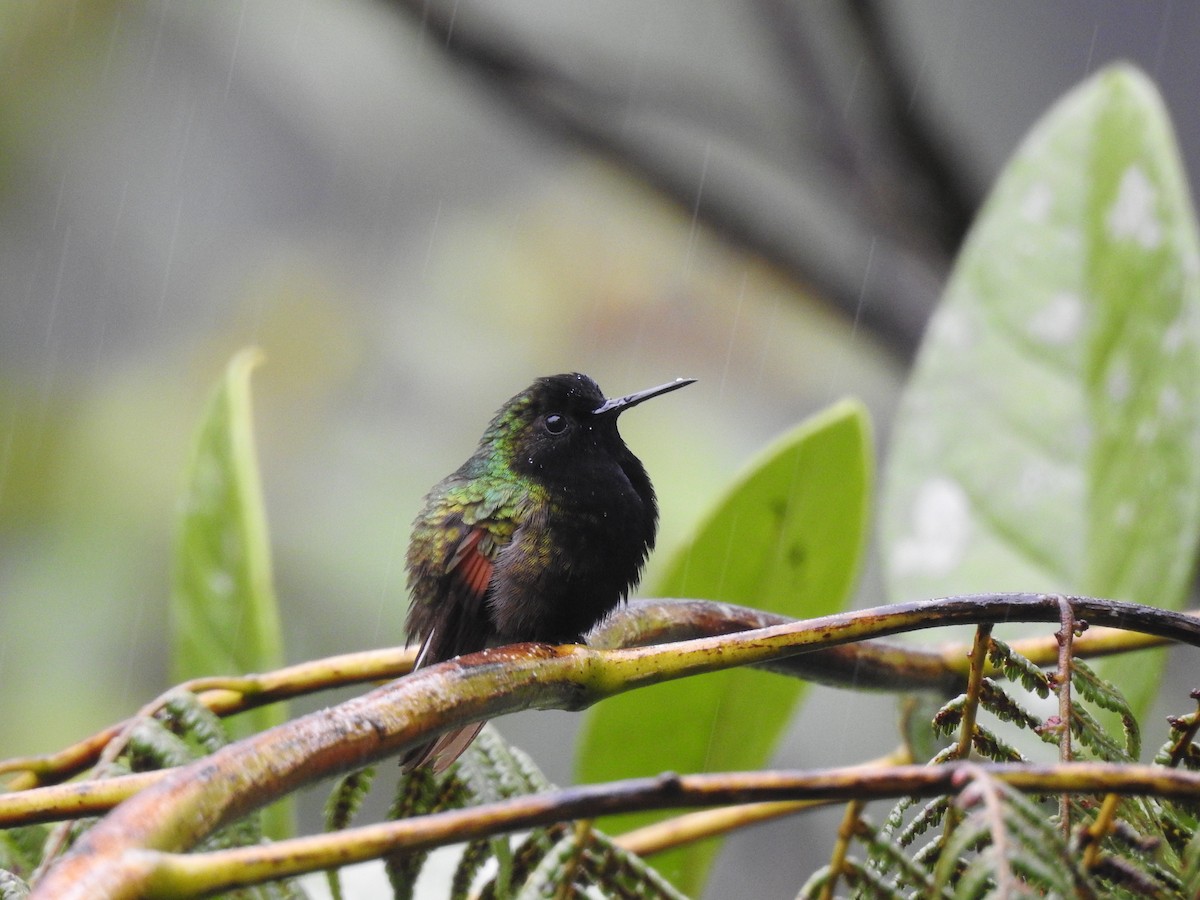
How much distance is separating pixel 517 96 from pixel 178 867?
246 cm

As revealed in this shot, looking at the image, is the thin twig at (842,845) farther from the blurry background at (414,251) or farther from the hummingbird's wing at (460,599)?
the blurry background at (414,251)

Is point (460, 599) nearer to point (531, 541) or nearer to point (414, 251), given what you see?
point (531, 541)

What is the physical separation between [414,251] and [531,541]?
2.96 metres

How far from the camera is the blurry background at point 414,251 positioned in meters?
2.71

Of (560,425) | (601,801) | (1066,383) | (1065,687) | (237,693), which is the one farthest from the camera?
(1066,383)

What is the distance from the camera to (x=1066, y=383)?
1.29m

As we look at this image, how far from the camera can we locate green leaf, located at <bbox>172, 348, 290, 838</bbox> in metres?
1.02

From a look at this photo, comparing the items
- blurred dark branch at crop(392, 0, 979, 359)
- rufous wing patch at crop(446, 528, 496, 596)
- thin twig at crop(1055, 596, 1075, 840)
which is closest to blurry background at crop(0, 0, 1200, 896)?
blurred dark branch at crop(392, 0, 979, 359)

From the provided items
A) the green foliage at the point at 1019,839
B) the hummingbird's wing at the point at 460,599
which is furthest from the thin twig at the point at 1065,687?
the hummingbird's wing at the point at 460,599

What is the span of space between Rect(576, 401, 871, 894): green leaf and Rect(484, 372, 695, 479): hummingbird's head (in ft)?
0.51

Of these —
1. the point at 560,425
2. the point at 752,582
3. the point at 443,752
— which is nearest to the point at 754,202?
the point at 752,582

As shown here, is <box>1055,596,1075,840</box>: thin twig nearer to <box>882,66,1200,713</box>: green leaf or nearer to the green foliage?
the green foliage

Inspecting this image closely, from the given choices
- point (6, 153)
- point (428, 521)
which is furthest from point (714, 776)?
point (6, 153)

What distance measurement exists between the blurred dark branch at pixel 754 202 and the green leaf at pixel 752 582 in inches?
48.4
